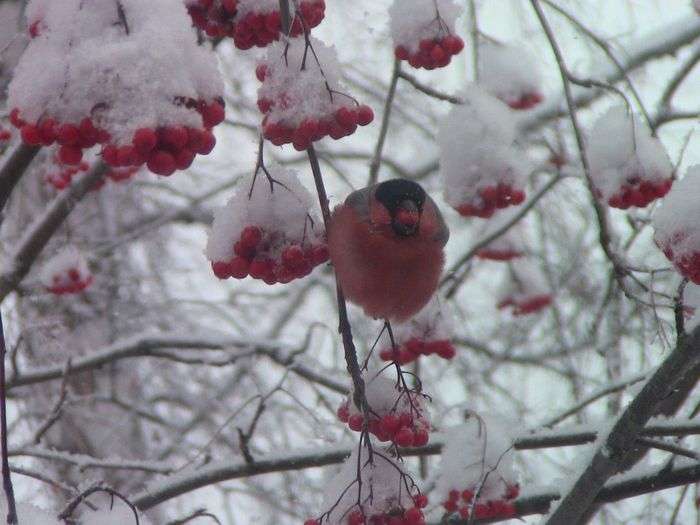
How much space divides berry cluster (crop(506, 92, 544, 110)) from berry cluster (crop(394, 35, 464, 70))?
128 centimetres

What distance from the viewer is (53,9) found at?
143cm

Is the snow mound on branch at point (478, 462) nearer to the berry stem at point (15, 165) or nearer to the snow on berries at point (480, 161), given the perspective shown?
the snow on berries at point (480, 161)

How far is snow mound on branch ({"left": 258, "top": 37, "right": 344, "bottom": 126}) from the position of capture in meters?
1.59

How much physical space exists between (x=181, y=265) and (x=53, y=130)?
4981 millimetres

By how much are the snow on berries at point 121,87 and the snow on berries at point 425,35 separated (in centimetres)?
98

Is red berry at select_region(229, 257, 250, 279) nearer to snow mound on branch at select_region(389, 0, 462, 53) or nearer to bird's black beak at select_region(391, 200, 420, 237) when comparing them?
bird's black beak at select_region(391, 200, 420, 237)

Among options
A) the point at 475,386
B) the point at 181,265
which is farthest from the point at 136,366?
the point at 475,386

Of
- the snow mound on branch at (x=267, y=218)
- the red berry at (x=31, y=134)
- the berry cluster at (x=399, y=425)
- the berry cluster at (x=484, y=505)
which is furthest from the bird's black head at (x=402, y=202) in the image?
the red berry at (x=31, y=134)

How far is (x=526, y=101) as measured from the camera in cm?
354

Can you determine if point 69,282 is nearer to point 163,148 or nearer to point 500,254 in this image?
point 500,254

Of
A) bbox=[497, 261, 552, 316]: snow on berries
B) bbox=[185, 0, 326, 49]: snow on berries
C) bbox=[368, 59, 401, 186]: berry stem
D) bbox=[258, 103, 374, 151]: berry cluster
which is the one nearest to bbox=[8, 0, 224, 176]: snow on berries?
bbox=[258, 103, 374, 151]: berry cluster

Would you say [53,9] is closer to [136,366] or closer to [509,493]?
[509,493]

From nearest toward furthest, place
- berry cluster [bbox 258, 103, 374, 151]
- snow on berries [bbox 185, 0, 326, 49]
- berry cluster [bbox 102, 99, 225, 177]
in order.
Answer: berry cluster [bbox 102, 99, 225, 177], berry cluster [bbox 258, 103, 374, 151], snow on berries [bbox 185, 0, 326, 49]

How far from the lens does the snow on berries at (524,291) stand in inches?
181
